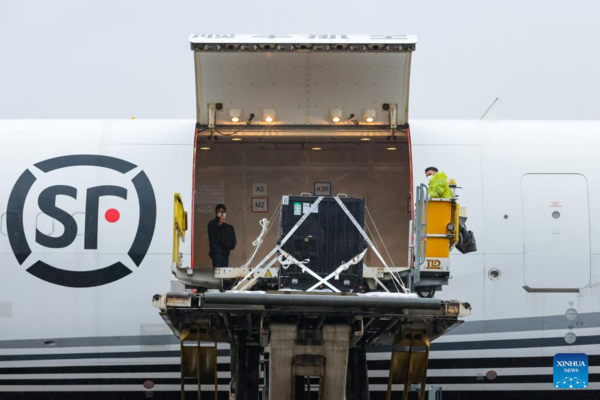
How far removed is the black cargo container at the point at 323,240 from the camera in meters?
11.0

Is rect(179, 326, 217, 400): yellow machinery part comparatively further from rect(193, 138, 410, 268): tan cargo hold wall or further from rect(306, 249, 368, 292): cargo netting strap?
rect(193, 138, 410, 268): tan cargo hold wall

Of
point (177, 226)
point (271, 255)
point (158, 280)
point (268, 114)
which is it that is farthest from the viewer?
point (268, 114)

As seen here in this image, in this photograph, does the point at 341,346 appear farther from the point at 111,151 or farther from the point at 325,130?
the point at 111,151

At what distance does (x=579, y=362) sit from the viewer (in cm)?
1398

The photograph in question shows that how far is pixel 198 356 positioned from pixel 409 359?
2.72m

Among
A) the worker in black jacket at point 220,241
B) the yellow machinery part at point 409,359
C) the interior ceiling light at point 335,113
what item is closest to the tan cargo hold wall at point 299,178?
the worker in black jacket at point 220,241

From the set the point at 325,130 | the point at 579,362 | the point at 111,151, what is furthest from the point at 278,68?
the point at 579,362

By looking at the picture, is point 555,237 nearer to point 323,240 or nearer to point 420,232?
point 420,232

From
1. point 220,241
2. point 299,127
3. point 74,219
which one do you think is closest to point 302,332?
point 220,241

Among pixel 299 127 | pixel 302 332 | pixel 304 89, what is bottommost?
pixel 302 332

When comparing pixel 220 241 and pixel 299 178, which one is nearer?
pixel 220 241

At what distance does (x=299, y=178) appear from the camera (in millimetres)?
16250

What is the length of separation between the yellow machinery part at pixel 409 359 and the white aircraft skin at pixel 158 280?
55.5 inches

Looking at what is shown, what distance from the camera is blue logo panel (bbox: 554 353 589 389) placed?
Answer: 14.0 meters
